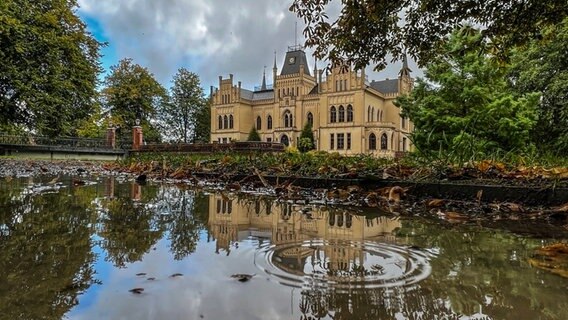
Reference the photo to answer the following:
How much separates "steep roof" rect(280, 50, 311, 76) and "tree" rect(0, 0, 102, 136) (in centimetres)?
3301

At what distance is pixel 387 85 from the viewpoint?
49.7 metres

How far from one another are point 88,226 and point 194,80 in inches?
1972

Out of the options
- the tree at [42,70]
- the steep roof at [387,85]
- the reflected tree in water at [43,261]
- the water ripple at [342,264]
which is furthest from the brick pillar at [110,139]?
the steep roof at [387,85]

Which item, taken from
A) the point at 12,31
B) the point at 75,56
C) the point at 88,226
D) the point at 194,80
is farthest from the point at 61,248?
the point at 194,80

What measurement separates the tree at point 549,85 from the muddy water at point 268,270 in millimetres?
16636

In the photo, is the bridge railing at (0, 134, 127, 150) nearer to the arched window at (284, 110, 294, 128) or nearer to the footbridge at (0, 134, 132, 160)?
the footbridge at (0, 134, 132, 160)

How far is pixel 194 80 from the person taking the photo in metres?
50.1

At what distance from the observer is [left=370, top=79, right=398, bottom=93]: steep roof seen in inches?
1908

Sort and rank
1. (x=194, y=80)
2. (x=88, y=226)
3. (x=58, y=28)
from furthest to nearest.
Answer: (x=194, y=80)
(x=58, y=28)
(x=88, y=226)

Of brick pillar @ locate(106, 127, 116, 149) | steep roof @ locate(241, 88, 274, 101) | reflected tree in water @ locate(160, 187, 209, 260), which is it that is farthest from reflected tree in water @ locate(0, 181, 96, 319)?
steep roof @ locate(241, 88, 274, 101)

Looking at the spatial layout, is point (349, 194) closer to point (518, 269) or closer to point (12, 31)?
point (518, 269)

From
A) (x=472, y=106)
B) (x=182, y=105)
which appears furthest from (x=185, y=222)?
(x=182, y=105)

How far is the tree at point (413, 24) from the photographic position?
3.72 m

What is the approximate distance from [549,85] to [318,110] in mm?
31047
